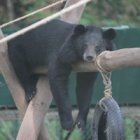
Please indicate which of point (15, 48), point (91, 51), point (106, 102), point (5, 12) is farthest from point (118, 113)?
point (5, 12)

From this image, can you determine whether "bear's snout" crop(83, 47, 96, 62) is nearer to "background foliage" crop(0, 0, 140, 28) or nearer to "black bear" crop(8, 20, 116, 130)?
"black bear" crop(8, 20, 116, 130)

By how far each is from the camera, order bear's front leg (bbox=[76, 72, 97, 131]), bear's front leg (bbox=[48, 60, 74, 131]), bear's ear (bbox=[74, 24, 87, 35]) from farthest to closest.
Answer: bear's front leg (bbox=[76, 72, 97, 131])
bear's front leg (bbox=[48, 60, 74, 131])
bear's ear (bbox=[74, 24, 87, 35])

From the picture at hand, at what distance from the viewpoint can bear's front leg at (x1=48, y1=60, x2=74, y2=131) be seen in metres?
5.52

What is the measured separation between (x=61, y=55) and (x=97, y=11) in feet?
22.6

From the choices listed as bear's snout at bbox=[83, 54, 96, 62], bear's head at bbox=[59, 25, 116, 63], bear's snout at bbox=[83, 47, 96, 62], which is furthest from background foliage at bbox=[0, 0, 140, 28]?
bear's snout at bbox=[83, 54, 96, 62]

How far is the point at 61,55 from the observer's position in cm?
556

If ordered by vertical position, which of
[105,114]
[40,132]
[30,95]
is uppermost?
[105,114]

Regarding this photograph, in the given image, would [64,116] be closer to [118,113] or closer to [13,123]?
[118,113]

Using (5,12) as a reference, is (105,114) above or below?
above

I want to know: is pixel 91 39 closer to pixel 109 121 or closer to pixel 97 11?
pixel 109 121

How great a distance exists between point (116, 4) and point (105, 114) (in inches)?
311

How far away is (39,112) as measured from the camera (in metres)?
5.76

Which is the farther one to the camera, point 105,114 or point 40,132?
point 40,132

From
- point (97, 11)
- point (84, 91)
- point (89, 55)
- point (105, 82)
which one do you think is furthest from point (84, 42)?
point (97, 11)
